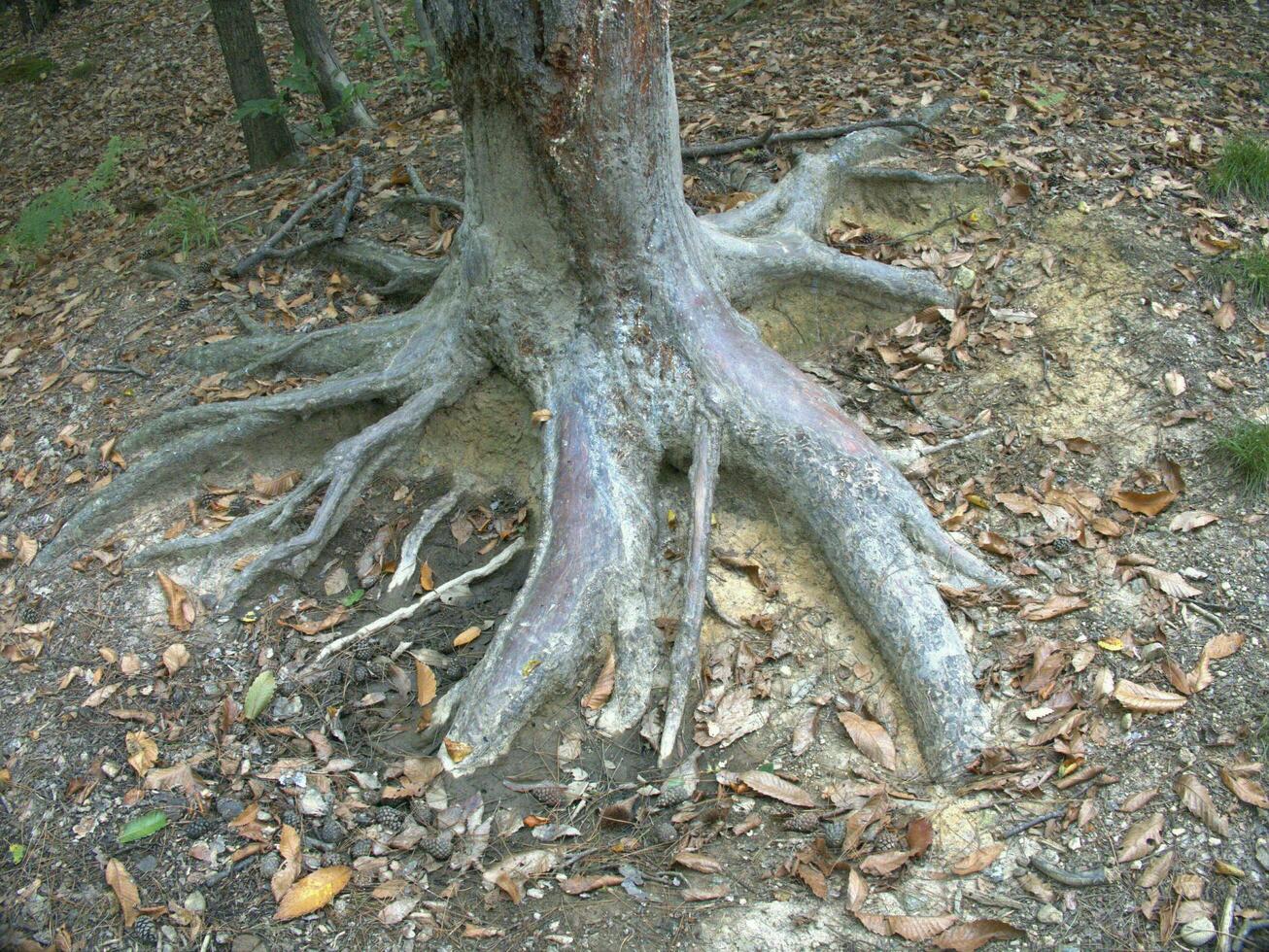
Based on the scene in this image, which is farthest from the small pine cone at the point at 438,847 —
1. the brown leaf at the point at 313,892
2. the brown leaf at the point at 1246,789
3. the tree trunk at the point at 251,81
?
the tree trunk at the point at 251,81

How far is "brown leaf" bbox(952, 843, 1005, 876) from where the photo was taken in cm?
316

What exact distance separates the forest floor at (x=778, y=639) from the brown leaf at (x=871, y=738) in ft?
0.04

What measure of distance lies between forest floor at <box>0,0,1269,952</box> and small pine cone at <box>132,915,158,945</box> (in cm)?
4

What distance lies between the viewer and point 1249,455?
418 centimetres

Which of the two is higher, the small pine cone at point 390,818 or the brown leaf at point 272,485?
the brown leaf at point 272,485

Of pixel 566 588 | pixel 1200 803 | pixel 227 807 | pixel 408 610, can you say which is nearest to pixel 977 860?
pixel 1200 803

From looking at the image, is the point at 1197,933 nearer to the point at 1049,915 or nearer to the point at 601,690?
the point at 1049,915

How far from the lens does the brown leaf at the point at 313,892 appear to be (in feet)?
10.7

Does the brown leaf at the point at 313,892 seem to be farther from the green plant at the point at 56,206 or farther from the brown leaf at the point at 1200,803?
the green plant at the point at 56,206

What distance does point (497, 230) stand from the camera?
4.29 meters

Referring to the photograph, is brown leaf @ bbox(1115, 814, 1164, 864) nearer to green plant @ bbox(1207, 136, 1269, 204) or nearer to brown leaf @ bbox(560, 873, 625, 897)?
brown leaf @ bbox(560, 873, 625, 897)

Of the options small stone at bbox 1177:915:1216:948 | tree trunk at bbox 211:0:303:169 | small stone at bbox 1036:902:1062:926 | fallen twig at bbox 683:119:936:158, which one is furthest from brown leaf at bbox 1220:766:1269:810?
tree trunk at bbox 211:0:303:169

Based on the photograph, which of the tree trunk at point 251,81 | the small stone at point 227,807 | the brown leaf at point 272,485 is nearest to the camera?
the small stone at point 227,807

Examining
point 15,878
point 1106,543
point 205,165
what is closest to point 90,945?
point 15,878
